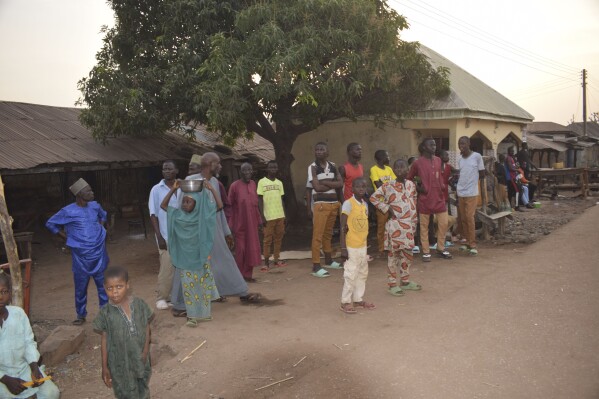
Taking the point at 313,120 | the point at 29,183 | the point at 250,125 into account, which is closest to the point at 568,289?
the point at 313,120

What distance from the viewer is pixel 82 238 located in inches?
214

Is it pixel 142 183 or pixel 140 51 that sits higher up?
pixel 140 51

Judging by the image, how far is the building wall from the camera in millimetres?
11672

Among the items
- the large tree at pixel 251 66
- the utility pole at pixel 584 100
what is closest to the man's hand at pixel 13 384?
the large tree at pixel 251 66

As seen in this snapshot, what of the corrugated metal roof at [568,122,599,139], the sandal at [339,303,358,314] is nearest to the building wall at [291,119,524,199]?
the sandal at [339,303,358,314]

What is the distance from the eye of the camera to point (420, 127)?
39.3 ft

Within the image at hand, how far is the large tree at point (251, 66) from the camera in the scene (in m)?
8.47

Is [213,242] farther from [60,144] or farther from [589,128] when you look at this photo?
[589,128]

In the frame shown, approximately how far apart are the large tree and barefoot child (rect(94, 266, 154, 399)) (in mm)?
5610

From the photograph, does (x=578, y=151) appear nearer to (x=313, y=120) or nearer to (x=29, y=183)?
(x=313, y=120)

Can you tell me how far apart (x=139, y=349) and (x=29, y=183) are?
39.3 feet

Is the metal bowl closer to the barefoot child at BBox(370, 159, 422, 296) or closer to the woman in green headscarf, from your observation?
the woman in green headscarf

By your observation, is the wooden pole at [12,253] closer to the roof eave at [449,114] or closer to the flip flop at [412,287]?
the flip flop at [412,287]

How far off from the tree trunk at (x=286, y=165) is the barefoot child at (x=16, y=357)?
923cm
